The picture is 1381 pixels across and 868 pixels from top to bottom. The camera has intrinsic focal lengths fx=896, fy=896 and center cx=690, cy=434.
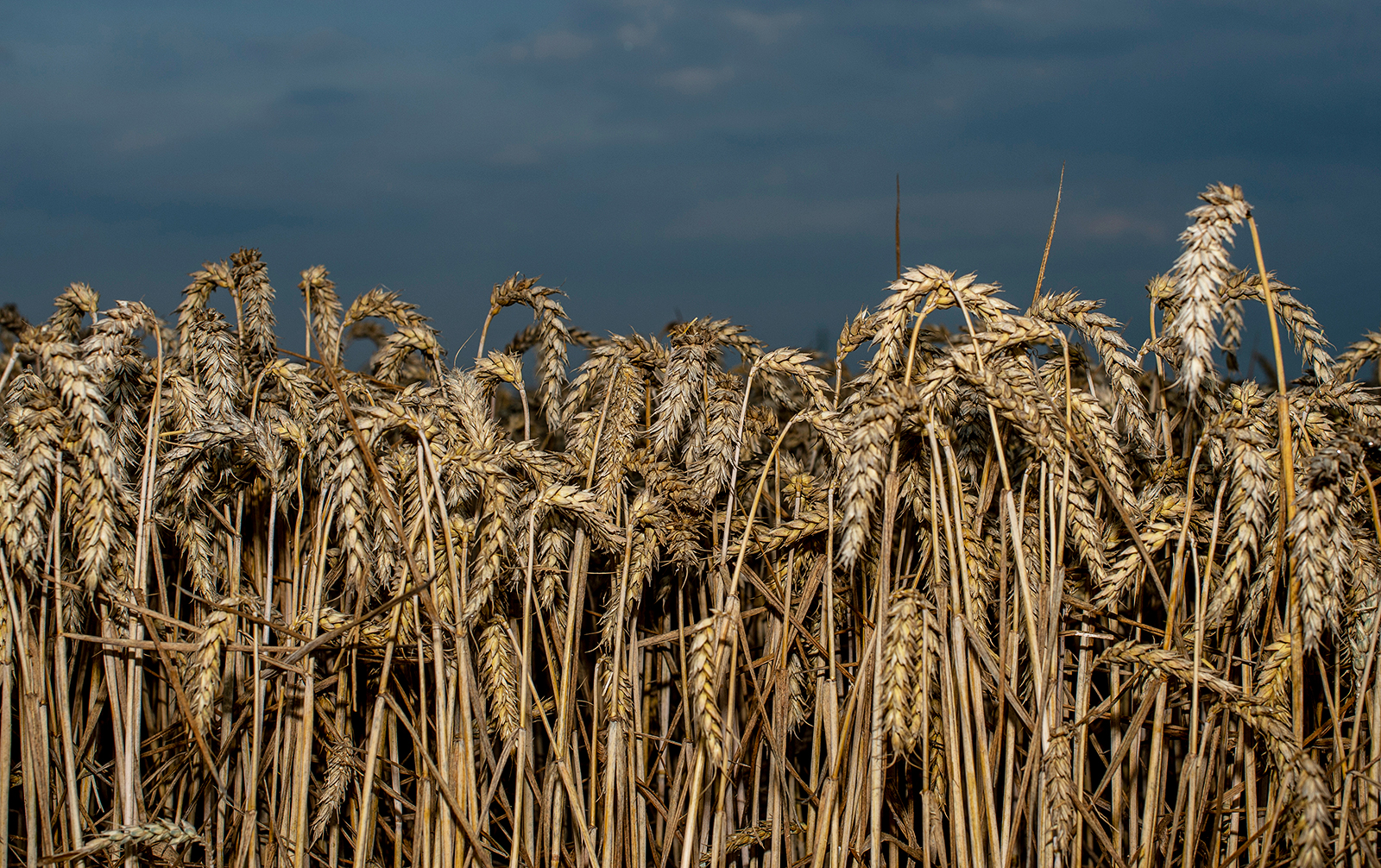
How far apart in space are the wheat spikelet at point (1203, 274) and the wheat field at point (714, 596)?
11mm

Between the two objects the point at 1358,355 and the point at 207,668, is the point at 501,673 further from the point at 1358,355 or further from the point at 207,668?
the point at 1358,355

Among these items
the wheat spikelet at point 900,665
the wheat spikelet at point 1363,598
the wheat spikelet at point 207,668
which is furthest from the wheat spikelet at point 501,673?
the wheat spikelet at point 1363,598

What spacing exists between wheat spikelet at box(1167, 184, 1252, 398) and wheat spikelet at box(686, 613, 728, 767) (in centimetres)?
126

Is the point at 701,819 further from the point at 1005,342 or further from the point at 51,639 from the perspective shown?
the point at 51,639

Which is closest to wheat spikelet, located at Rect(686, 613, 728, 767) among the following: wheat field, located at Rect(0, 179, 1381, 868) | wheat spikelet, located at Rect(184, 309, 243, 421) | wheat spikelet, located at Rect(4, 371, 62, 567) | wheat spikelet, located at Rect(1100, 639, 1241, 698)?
wheat field, located at Rect(0, 179, 1381, 868)

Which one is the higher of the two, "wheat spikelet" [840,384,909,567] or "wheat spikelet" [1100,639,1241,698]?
"wheat spikelet" [840,384,909,567]

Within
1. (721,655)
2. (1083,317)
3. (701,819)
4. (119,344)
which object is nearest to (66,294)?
(119,344)

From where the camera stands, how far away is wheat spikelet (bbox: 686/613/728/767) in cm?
219

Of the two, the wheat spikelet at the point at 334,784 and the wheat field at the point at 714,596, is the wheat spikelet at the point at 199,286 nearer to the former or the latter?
the wheat field at the point at 714,596

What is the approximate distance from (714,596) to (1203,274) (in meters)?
1.63

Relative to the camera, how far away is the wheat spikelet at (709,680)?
7.18ft

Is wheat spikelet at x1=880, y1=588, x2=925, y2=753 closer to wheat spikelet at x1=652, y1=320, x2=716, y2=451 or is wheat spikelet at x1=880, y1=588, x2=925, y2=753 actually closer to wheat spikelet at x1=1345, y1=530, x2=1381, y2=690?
wheat spikelet at x1=652, y1=320, x2=716, y2=451

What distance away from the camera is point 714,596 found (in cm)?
286

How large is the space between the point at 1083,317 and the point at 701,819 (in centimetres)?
198
